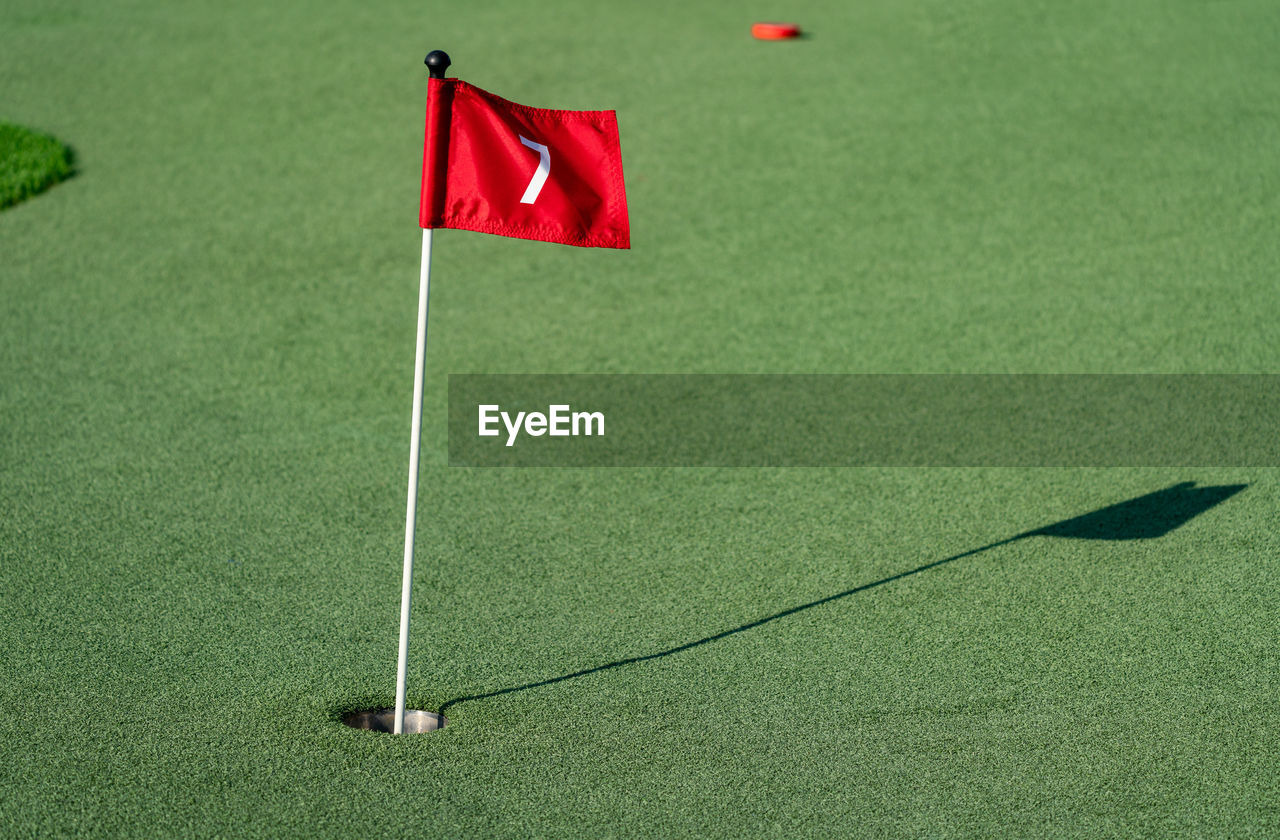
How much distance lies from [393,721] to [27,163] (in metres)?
7.73

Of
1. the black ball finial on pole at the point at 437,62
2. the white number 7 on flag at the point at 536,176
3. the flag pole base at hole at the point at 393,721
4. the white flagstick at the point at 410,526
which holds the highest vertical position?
the black ball finial on pole at the point at 437,62

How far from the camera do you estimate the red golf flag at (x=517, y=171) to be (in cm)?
452

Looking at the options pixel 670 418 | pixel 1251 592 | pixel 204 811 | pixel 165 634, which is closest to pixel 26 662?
pixel 165 634

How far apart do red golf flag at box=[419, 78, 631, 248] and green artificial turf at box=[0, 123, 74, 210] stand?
23.4 ft

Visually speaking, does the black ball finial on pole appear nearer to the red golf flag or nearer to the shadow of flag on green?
the red golf flag

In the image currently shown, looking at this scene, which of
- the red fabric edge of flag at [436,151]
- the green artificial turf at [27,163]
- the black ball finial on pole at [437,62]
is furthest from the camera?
the green artificial turf at [27,163]

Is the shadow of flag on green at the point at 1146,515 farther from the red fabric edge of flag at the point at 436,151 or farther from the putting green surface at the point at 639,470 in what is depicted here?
the red fabric edge of flag at the point at 436,151

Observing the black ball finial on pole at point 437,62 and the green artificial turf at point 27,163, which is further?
the green artificial turf at point 27,163

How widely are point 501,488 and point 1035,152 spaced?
19.5 feet

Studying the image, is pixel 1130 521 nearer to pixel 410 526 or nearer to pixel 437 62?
pixel 410 526

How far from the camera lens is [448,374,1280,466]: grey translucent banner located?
7.15m

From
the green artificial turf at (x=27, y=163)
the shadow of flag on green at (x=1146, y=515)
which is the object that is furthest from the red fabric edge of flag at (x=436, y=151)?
the green artificial turf at (x=27, y=163)

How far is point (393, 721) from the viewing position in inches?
194

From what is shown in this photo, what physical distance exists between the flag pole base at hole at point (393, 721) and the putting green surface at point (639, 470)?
102mm
